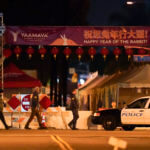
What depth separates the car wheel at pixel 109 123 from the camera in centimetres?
2703

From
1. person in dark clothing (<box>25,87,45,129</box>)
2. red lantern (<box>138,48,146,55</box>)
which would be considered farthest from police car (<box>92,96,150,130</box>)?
red lantern (<box>138,48,146,55</box>)

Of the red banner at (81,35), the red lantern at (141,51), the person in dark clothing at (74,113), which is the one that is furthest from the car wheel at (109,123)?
the red lantern at (141,51)

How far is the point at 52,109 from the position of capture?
29.5 meters

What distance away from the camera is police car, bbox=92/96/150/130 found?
2622 cm

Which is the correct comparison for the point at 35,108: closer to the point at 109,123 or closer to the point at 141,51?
the point at 109,123

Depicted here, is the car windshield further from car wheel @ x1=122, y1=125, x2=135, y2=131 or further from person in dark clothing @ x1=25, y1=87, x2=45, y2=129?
person in dark clothing @ x1=25, y1=87, x2=45, y2=129

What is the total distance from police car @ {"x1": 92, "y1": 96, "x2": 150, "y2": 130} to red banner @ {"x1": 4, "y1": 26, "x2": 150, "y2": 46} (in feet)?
24.0

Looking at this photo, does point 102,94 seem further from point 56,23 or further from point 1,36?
point 1,36

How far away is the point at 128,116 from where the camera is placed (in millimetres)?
26484

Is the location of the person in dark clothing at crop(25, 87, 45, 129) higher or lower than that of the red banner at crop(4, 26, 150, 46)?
lower

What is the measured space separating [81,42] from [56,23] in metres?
12.9

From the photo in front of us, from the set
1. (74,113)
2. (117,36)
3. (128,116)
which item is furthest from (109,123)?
(117,36)

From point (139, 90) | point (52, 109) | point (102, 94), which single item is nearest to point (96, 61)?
point (102, 94)

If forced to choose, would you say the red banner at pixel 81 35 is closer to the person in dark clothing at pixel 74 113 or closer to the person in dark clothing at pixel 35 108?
the person in dark clothing at pixel 74 113
